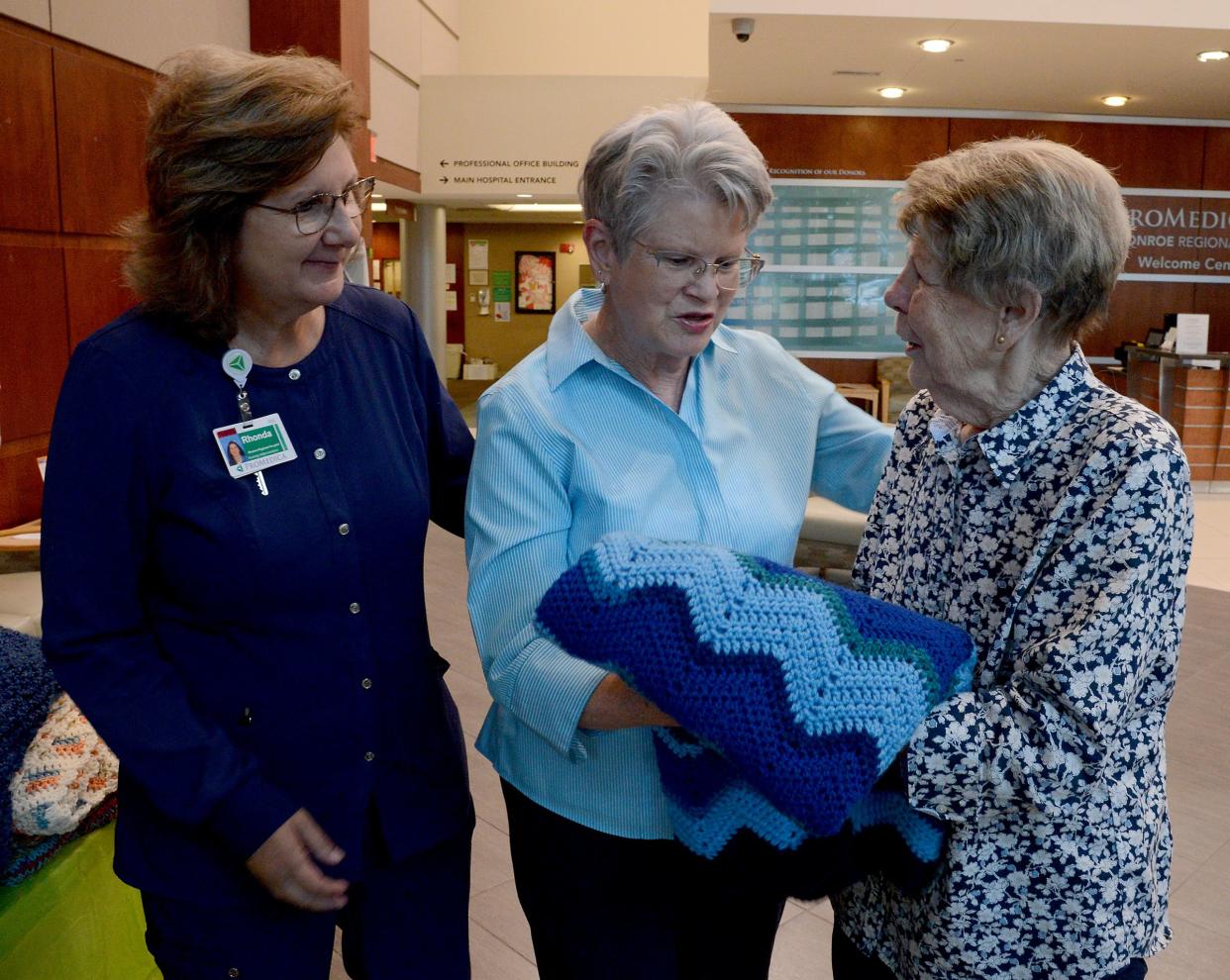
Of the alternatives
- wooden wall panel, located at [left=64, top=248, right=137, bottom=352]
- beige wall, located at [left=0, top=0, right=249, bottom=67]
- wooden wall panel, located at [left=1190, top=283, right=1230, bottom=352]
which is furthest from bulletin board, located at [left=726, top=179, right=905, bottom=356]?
wooden wall panel, located at [left=64, top=248, right=137, bottom=352]

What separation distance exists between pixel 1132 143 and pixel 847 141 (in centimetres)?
300

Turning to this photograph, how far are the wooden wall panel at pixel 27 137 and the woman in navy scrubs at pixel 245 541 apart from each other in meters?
2.29

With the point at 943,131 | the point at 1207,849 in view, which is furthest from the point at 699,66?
the point at 1207,849

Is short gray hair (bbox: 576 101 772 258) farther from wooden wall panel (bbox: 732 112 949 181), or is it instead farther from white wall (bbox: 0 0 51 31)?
wooden wall panel (bbox: 732 112 949 181)

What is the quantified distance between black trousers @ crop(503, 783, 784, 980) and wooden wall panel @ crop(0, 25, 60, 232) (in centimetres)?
287

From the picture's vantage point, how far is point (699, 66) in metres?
12.7

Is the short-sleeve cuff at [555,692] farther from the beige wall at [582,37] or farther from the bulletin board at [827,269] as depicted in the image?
the beige wall at [582,37]

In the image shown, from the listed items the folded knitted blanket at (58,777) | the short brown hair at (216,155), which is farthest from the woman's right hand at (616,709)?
the folded knitted blanket at (58,777)

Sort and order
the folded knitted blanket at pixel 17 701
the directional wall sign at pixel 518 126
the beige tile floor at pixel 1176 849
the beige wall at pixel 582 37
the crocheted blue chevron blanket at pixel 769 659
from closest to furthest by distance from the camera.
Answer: the crocheted blue chevron blanket at pixel 769 659, the folded knitted blanket at pixel 17 701, the beige tile floor at pixel 1176 849, the directional wall sign at pixel 518 126, the beige wall at pixel 582 37

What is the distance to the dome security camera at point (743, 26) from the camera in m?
7.37

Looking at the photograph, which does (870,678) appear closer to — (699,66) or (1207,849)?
(1207,849)

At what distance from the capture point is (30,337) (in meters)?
3.47

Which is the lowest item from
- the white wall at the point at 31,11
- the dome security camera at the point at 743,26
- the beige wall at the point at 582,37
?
the white wall at the point at 31,11

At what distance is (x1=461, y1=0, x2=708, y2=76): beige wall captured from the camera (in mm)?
12383
